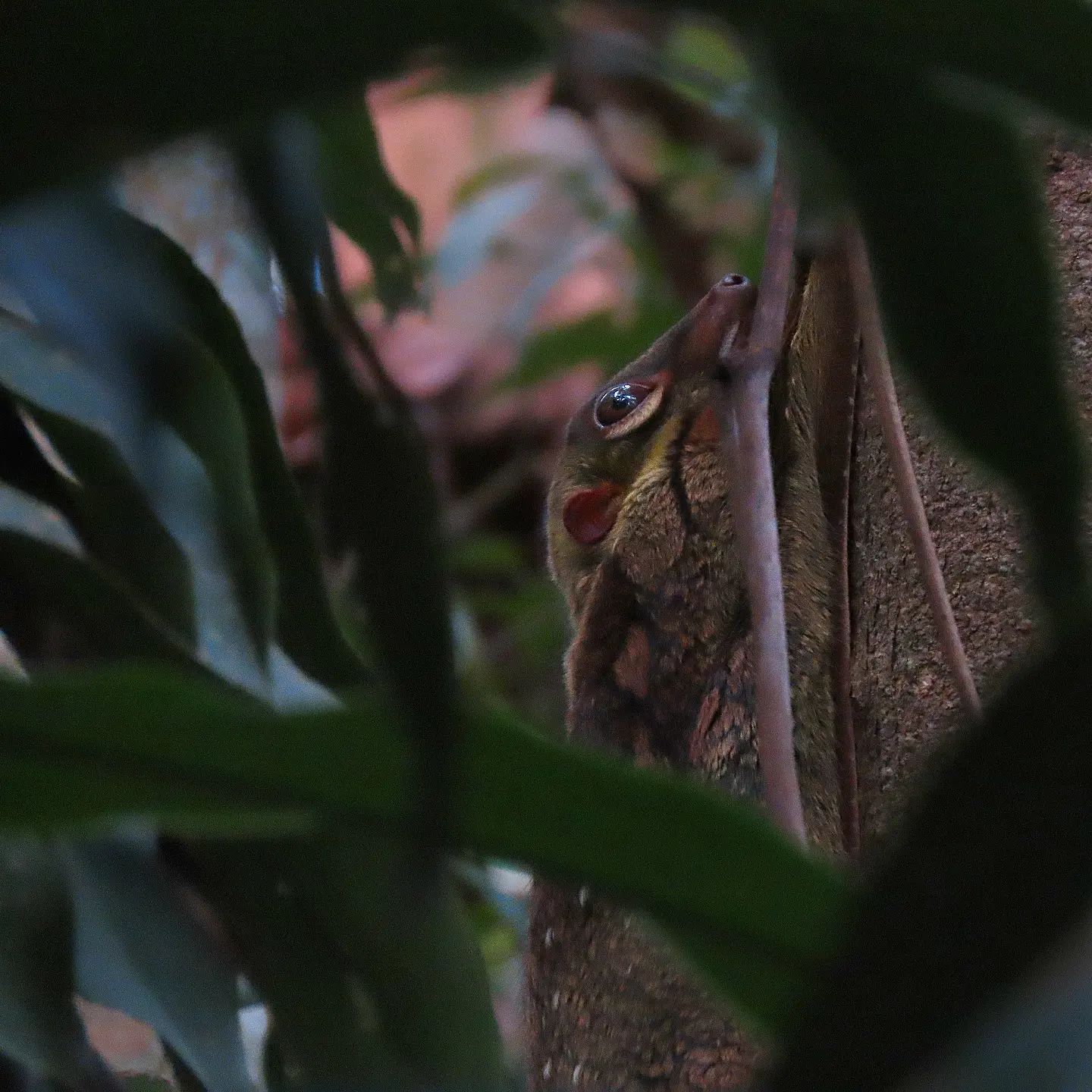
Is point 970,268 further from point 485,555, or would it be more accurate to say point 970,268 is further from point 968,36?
point 485,555

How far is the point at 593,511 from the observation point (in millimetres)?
1832

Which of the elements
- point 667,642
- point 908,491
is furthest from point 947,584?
point 667,642

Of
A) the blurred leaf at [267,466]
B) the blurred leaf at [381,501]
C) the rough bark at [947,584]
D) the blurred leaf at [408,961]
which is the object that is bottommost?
the rough bark at [947,584]

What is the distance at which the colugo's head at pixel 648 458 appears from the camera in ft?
5.47

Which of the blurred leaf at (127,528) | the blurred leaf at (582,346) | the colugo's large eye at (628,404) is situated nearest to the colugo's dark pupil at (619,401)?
the colugo's large eye at (628,404)

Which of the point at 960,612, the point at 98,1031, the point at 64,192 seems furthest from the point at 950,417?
the point at 98,1031

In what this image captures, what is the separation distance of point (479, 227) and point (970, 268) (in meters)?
2.91

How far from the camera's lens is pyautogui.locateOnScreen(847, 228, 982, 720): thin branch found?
0.94 metres

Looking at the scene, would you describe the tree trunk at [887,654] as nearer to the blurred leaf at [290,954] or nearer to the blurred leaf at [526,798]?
the blurred leaf at [290,954]

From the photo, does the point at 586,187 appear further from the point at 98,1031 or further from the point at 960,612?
the point at 960,612

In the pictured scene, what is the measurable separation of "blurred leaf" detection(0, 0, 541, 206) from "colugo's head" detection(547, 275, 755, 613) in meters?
1.10

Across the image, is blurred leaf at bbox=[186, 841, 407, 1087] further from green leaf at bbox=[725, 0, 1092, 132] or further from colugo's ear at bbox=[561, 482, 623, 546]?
colugo's ear at bbox=[561, 482, 623, 546]

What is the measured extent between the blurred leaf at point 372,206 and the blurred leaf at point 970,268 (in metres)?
0.48

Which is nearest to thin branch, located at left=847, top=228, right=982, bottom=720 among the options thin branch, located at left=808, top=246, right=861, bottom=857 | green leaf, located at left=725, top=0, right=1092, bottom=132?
thin branch, located at left=808, top=246, right=861, bottom=857
